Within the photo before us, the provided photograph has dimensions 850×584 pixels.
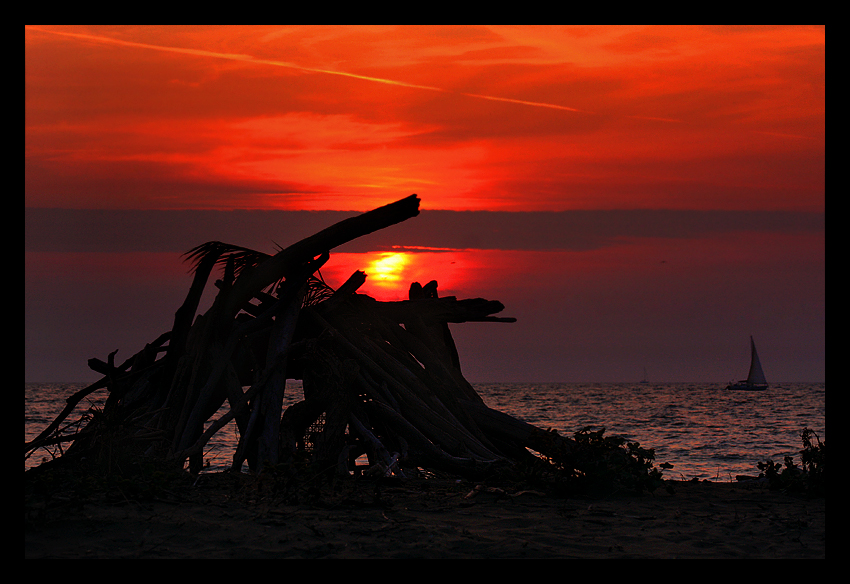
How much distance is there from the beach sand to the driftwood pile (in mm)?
769

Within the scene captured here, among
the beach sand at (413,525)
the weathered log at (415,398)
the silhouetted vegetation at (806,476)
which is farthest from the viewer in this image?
the weathered log at (415,398)

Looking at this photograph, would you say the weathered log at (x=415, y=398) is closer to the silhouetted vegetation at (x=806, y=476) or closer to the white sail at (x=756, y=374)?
the silhouetted vegetation at (x=806, y=476)

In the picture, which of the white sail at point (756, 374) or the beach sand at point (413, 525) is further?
the white sail at point (756, 374)

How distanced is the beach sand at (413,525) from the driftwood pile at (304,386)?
30.3 inches

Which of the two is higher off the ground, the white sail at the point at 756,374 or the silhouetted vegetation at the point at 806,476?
the silhouetted vegetation at the point at 806,476

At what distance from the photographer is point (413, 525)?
6.70 metres

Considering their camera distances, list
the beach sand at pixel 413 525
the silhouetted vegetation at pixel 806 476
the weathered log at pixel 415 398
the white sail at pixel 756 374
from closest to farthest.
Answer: the beach sand at pixel 413 525 → the silhouetted vegetation at pixel 806 476 → the weathered log at pixel 415 398 → the white sail at pixel 756 374

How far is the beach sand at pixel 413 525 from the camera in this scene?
19.2 feet

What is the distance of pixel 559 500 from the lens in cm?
852

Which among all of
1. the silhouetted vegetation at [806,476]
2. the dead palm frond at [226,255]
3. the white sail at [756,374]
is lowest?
the white sail at [756,374]

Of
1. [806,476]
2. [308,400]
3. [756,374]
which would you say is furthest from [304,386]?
[756,374]

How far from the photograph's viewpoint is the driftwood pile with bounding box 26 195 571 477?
9109mm

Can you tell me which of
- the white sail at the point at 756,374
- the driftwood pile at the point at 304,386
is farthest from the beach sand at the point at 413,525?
the white sail at the point at 756,374

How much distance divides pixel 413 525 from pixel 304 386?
389 centimetres
